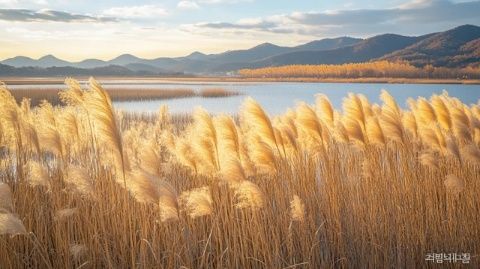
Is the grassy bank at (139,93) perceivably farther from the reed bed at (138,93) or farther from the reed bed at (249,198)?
the reed bed at (249,198)

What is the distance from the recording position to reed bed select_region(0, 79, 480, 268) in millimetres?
3779

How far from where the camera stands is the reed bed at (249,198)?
3779 millimetres

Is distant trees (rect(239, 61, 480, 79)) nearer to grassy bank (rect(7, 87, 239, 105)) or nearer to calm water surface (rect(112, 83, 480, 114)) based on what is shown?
calm water surface (rect(112, 83, 480, 114))

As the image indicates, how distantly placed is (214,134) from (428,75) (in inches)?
2590

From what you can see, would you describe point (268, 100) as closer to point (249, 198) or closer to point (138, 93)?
point (138, 93)

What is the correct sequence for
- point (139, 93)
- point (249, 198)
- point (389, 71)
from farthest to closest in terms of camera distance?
point (389, 71)
point (139, 93)
point (249, 198)

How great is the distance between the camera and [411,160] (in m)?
5.82

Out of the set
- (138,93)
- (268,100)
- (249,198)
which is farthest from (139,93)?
(249,198)

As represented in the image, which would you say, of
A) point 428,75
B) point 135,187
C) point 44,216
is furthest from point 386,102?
point 428,75

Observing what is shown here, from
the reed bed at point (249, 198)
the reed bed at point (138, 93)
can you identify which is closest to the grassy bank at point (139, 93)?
the reed bed at point (138, 93)

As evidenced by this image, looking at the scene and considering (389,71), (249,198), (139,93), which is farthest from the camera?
(389,71)

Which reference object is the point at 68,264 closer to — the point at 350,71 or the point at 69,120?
the point at 69,120

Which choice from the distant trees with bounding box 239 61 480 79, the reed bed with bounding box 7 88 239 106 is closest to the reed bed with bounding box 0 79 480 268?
the reed bed with bounding box 7 88 239 106

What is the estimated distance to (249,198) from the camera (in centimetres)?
367
